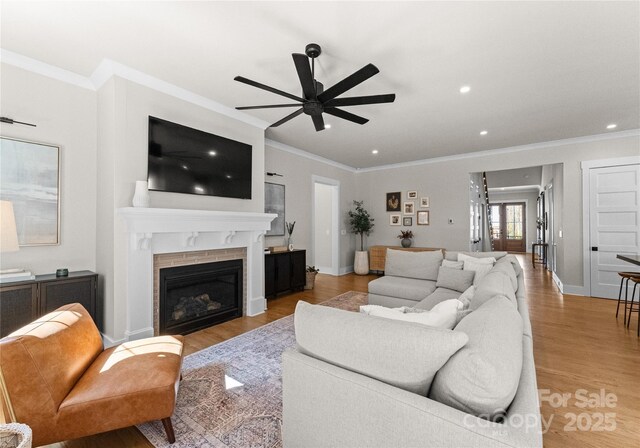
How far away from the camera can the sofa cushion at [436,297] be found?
306 centimetres

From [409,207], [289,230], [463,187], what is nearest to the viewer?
[289,230]

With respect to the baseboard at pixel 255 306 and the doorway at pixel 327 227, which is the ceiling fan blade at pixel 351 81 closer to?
the baseboard at pixel 255 306

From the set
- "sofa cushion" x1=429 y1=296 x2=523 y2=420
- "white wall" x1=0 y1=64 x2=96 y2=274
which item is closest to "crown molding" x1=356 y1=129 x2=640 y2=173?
"sofa cushion" x1=429 y1=296 x2=523 y2=420

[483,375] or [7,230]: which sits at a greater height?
[7,230]

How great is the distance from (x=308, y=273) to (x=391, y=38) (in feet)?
13.8

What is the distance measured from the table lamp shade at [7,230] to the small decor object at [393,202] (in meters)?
6.78

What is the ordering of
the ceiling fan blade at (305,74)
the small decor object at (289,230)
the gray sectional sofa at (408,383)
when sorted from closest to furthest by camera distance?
the gray sectional sofa at (408,383) → the ceiling fan blade at (305,74) → the small decor object at (289,230)

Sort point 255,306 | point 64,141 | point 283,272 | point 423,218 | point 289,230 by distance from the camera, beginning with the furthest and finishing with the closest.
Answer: point 423,218
point 289,230
point 283,272
point 255,306
point 64,141

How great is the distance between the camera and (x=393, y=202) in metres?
→ 7.39

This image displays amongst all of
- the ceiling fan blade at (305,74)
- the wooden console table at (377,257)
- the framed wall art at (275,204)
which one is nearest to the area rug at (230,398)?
the ceiling fan blade at (305,74)

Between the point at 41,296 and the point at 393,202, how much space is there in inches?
261

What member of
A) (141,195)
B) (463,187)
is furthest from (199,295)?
(463,187)

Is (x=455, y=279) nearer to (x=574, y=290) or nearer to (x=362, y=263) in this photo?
(x=574, y=290)

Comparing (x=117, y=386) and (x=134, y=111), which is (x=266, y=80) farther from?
(x=117, y=386)
